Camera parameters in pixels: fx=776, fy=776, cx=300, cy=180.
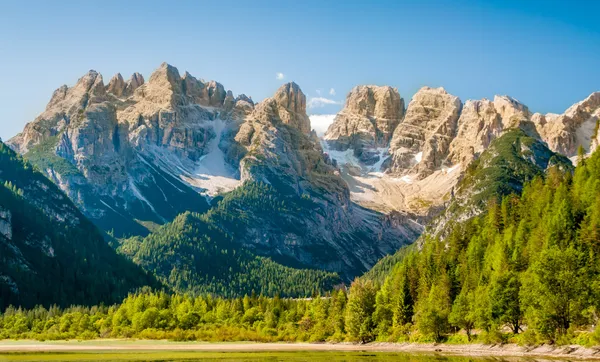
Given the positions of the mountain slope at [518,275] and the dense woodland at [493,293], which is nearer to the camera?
the mountain slope at [518,275]

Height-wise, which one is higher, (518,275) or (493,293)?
(518,275)

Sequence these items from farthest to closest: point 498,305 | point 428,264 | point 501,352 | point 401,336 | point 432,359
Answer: point 428,264, point 401,336, point 498,305, point 501,352, point 432,359

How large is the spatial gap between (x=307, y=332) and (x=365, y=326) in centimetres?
2290

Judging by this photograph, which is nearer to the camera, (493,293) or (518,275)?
(493,293)

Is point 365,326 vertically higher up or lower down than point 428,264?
lower down

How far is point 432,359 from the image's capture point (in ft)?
358

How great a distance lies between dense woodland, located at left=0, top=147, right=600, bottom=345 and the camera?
115688mm

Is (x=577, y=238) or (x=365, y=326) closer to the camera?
Answer: (x=577, y=238)

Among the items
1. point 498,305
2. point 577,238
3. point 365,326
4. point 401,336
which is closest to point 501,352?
point 498,305

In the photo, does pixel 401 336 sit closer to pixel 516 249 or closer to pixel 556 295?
pixel 516 249

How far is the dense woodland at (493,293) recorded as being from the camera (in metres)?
116

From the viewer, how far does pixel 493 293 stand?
133000mm

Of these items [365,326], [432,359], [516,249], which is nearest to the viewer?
[432,359]

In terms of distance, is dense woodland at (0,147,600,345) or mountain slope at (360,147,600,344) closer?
mountain slope at (360,147,600,344)
